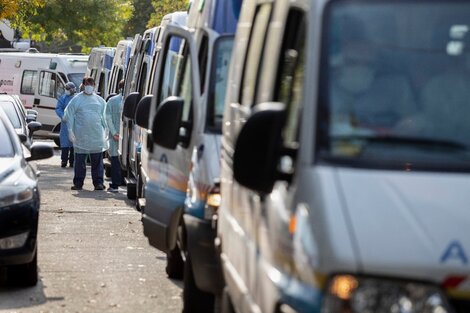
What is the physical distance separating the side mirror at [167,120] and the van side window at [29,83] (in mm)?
31108

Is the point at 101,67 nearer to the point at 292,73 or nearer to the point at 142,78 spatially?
the point at 142,78

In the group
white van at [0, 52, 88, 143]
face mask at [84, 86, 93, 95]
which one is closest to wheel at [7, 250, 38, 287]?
face mask at [84, 86, 93, 95]

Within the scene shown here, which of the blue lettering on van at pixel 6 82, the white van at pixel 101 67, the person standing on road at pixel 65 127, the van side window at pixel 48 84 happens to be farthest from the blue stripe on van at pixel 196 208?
the blue lettering on van at pixel 6 82

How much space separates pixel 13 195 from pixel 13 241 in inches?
13.5

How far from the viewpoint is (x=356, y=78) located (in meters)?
5.79

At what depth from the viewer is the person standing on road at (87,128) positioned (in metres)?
23.1

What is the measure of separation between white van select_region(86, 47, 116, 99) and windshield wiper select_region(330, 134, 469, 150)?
27640mm

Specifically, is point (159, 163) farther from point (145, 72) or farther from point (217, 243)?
point (145, 72)

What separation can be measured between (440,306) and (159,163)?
257 inches

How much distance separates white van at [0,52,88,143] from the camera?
40250 mm

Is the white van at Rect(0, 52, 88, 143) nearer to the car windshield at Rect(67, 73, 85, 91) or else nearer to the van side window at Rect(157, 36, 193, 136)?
the car windshield at Rect(67, 73, 85, 91)

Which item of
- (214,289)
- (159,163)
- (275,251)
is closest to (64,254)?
(159,163)

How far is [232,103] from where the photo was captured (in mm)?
8328

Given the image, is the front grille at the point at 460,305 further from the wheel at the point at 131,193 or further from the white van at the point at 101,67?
the white van at the point at 101,67
